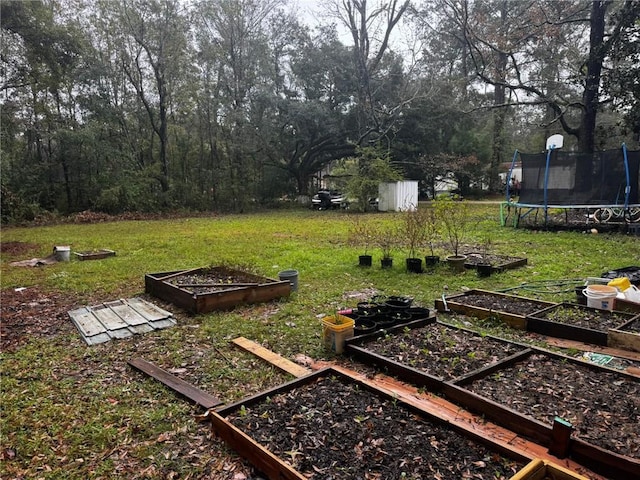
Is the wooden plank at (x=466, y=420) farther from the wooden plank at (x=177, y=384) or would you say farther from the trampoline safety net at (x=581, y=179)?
the trampoline safety net at (x=581, y=179)

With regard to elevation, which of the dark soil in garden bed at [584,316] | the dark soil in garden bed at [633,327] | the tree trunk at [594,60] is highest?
the tree trunk at [594,60]

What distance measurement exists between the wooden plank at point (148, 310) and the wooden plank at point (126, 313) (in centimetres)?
5

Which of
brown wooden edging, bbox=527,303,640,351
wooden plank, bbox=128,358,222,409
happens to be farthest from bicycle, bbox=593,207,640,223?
wooden plank, bbox=128,358,222,409

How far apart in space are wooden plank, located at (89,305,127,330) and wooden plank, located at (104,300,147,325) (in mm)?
39

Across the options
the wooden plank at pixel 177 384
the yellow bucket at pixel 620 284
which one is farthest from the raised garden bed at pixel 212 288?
the yellow bucket at pixel 620 284

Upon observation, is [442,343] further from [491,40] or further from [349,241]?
[491,40]

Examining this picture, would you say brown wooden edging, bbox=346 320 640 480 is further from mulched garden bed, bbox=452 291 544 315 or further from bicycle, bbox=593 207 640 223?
bicycle, bbox=593 207 640 223

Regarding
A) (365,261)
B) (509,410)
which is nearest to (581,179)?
(365,261)

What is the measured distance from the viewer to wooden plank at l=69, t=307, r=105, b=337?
3.67m

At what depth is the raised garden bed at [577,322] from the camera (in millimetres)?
3182

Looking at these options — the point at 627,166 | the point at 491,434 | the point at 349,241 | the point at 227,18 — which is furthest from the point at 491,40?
the point at 491,434

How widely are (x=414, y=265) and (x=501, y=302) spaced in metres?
1.72

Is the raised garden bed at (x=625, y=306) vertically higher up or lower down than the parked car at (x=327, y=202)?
lower down

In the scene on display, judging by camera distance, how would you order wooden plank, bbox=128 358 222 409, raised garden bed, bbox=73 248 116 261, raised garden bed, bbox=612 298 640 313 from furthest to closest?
raised garden bed, bbox=73 248 116 261, raised garden bed, bbox=612 298 640 313, wooden plank, bbox=128 358 222 409
